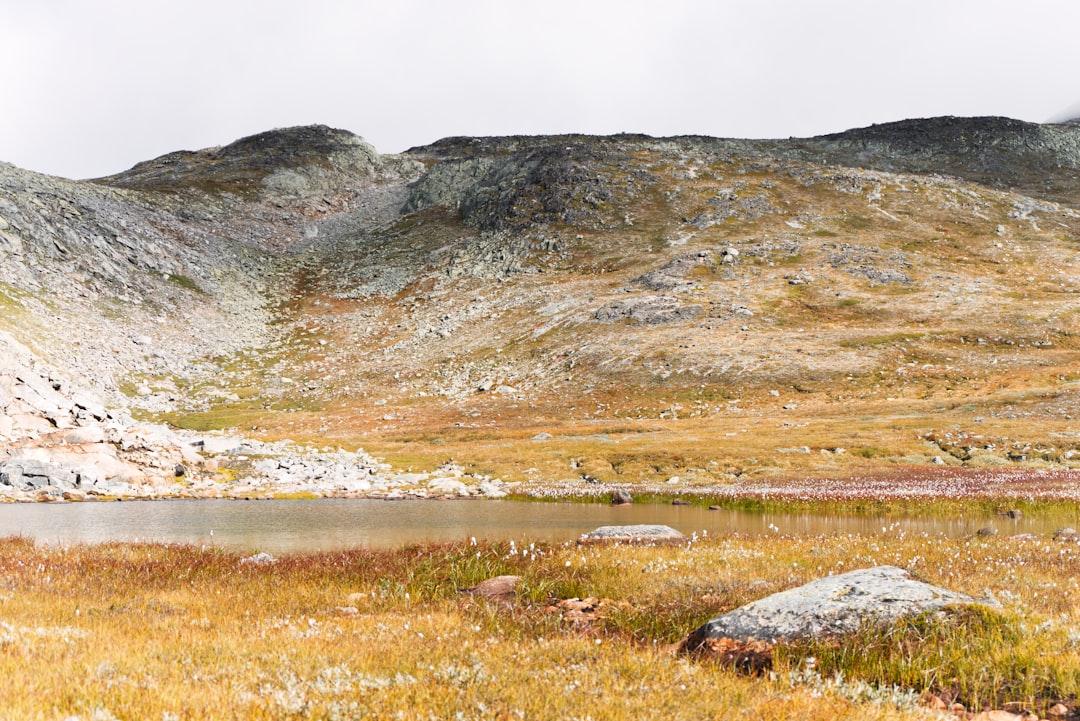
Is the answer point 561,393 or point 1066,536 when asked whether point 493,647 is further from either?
point 561,393

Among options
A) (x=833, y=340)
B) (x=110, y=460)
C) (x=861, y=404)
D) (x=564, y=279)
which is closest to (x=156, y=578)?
(x=110, y=460)

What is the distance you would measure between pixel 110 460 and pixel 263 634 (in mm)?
38775

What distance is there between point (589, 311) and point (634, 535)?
236ft

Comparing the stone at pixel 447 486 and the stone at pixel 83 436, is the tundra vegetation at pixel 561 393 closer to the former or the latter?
the stone at pixel 83 436

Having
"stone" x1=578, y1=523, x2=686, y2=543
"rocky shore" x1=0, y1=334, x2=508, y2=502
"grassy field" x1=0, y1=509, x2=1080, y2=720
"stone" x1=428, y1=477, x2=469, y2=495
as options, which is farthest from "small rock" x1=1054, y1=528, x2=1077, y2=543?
"stone" x1=428, y1=477, x2=469, y2=495

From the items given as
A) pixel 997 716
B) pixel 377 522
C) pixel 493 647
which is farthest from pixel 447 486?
pixel 997 716

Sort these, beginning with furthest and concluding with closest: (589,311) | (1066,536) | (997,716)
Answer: (589,311), (1066,536), (997,716)

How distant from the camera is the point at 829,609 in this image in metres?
8.34

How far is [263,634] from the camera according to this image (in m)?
8.43

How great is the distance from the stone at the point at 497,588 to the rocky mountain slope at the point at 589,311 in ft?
96.5

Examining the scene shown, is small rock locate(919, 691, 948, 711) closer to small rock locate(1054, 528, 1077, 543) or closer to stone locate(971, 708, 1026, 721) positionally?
stone locate(971, 708, 1026, 721)

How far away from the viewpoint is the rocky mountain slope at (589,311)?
2048 inches

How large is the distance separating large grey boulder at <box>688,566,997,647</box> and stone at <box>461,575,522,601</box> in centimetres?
426

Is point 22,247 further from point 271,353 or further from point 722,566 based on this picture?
point 722,566
